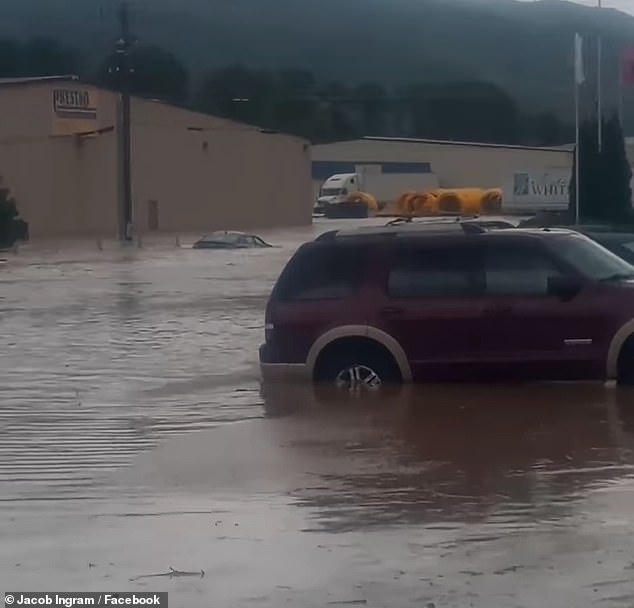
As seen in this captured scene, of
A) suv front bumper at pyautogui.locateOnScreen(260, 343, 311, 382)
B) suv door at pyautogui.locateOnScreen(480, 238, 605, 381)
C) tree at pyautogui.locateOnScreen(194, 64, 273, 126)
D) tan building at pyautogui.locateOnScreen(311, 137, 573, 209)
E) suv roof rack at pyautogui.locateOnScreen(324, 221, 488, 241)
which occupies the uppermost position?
tree at pyautogui.locateOnScreen(194, 64, 273, 126)

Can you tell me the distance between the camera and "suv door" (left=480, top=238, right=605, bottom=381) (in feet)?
43.6

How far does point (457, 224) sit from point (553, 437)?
3.53 metres

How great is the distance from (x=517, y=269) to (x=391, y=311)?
120cm

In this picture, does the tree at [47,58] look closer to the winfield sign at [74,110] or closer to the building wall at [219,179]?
the building wall at [219,179]

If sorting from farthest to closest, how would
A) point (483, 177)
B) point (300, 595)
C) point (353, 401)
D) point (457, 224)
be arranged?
point (483, 177)
point (457, 224)
point (353, 401)
point (300, 595)

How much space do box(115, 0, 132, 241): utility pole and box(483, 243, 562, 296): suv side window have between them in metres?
47.4

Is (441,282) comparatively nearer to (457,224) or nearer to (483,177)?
(457,224)

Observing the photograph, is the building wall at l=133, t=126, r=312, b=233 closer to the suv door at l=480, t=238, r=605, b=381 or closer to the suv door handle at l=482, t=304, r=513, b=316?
the suv door at l=480, t=238, r=605, b=381

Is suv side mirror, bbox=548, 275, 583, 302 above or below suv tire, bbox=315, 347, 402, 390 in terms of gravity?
above

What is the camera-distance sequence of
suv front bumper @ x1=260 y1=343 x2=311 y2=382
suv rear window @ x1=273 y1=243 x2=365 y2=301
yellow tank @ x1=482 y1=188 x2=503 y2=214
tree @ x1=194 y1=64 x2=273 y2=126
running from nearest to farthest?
suv rear window @ x1=273 y1=243 x2=365 y2=301, suv front bumper @ x1=260 y1=343 x2=311 y2=382, yellow tank @ x1=482 y1=188 x2=503 y2=214, tree @ x1=194 y1=64 x2=273 y2=126

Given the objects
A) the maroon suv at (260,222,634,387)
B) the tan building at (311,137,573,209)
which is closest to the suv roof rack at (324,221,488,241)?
the maroon suv at (260,222,634,387)

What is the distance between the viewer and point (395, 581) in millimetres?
7082

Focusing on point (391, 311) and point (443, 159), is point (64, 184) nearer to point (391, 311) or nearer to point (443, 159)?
point (443, 159)

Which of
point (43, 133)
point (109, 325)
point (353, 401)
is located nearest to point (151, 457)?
point (353, 401)
